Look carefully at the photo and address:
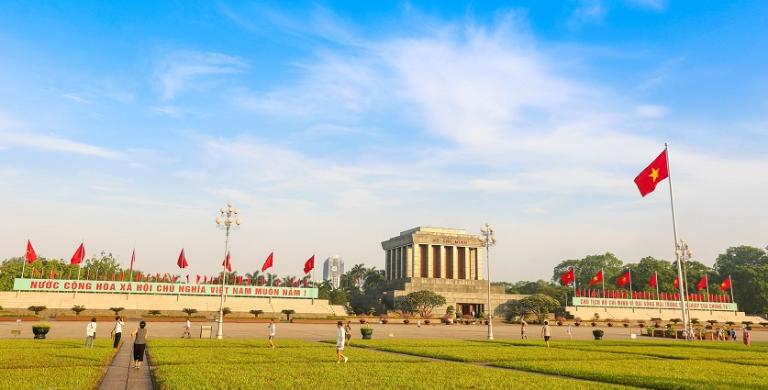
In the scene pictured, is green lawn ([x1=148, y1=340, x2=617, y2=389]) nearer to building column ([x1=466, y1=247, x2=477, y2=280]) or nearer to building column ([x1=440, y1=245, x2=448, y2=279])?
building column ([x1=440, y1=245, x2=448, y2=279])

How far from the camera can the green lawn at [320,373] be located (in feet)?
51.3

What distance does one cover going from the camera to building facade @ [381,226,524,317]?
103 m

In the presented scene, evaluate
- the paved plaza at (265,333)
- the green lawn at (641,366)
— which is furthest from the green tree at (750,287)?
the green lawn at (641,366)

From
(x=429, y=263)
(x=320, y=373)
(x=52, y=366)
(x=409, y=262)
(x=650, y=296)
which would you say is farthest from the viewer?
(x=650, y=296)

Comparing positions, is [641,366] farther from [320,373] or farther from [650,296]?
[650,296]

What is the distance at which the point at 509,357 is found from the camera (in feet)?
83.6

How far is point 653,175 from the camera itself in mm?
39188

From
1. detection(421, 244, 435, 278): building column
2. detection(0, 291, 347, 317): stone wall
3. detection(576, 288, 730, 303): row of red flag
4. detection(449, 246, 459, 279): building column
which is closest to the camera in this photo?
detection(0, 291, 347, 317): stone wall

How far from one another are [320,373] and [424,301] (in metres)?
75.2

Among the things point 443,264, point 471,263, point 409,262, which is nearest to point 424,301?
point 409,262

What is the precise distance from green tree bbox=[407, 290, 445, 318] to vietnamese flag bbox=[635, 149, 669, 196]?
56.7 meters

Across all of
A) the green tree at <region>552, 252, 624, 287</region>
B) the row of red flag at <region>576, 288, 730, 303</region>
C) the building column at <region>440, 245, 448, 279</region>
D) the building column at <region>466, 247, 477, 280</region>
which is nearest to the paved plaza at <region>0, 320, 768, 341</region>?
the row of red flag at <region>576, 288, 730, 303</region>

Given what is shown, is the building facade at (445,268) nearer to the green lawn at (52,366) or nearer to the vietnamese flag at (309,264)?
the vietnamese flag at (309,264)

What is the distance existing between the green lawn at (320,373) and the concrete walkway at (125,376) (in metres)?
0.40
